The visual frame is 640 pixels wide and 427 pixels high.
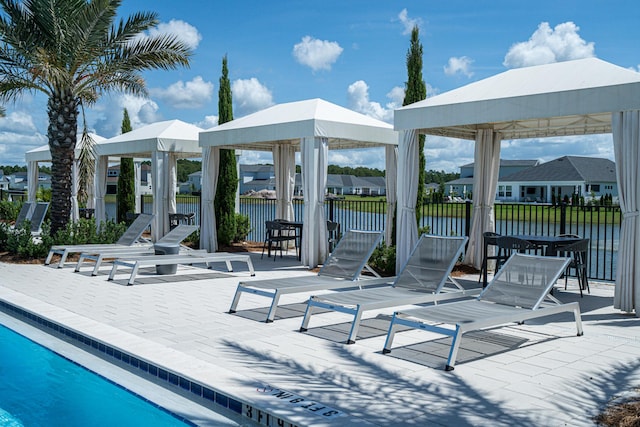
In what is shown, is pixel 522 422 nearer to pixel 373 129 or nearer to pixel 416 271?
pixel 416 271

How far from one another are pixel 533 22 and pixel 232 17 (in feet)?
34.8

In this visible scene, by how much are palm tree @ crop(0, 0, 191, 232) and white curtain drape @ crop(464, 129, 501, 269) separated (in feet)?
24.9

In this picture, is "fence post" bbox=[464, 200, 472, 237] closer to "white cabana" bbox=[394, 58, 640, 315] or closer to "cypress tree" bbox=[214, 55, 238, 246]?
"white cabana" bbox=[394, 58, 640, 315]

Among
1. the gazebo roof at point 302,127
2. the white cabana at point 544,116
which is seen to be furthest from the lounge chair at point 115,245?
the white cabana at point 544,116

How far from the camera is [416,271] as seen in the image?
7992 millimetres

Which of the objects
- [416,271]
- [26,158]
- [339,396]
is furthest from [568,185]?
[339,396]

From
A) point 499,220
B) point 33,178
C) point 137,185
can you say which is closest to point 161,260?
point 137,185

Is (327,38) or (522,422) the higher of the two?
(327,38)

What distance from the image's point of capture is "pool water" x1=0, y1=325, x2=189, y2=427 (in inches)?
199

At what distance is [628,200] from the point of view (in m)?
7.95

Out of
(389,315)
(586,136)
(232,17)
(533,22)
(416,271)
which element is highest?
(232,17)

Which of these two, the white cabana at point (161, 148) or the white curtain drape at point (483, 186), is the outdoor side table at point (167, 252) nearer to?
the white cabana at point (161, 148)

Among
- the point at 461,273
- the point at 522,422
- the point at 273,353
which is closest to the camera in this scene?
the point at 522,422

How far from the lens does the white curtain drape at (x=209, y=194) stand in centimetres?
1525
